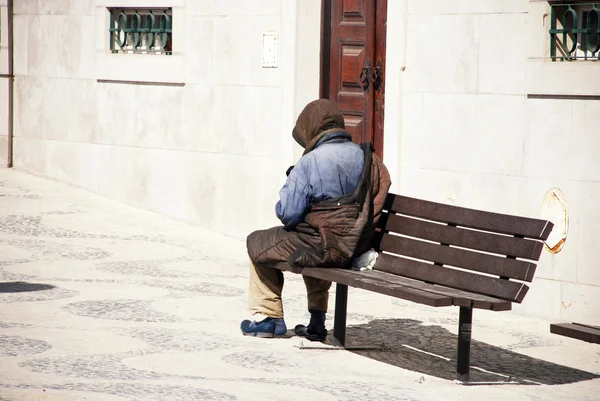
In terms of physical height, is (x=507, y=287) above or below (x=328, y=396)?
above

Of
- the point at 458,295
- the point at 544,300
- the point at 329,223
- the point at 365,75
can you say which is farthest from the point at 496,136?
the point at 458,295

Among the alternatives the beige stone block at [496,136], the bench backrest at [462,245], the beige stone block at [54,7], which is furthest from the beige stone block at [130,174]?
the bench backrest at [462,245]

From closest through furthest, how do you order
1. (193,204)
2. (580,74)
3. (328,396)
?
(328,396), (580,74), (193,204)

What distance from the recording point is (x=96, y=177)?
44.1 feet

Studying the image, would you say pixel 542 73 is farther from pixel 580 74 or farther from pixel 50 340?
pixel 50 340

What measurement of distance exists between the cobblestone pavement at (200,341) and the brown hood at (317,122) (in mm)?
1358

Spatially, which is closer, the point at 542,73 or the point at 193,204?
the point at 542,73

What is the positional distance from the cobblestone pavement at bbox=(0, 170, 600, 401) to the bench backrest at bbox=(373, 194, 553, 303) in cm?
60

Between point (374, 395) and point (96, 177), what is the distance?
25.3 feet

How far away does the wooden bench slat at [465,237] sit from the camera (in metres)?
6.78

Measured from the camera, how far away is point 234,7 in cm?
1188

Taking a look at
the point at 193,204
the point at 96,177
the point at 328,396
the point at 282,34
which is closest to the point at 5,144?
the point at 96,177

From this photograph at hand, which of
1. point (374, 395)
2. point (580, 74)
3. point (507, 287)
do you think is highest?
point (580, 74)

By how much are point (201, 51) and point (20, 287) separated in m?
4.07
